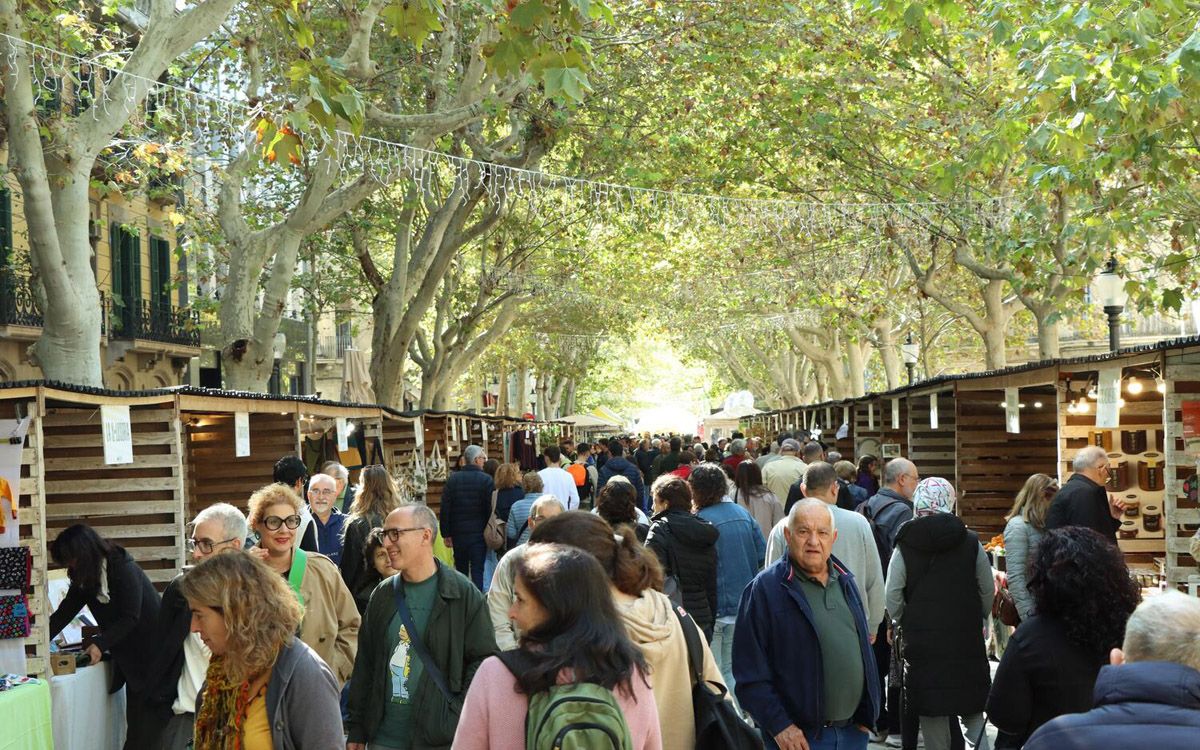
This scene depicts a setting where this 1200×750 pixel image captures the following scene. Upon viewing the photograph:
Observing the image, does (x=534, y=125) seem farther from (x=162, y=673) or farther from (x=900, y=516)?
(x=162, y=673)

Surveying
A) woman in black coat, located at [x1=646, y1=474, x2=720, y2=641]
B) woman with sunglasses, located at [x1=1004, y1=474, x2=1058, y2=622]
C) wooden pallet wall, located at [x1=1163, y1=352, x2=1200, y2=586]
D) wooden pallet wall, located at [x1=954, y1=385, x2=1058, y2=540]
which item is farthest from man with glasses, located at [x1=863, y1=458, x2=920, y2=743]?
wooden pallet wall, located at [x1=954, y1=385, x2=1058, y2=540]

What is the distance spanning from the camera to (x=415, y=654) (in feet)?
17.2

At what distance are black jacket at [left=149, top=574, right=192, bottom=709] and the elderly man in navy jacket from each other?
8.11ft

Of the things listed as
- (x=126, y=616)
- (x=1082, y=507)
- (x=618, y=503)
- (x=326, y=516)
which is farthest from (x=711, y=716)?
(x=326, y=516)

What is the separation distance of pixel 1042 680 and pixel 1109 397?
608 cm

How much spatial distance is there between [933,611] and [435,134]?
371 inches

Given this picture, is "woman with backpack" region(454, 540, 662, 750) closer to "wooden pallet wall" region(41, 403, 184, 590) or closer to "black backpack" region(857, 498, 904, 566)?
"black backpack" region(857, 498, 904, 566)

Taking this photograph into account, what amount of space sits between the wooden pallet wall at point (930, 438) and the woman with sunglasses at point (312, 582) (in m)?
12.4

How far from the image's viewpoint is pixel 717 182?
1992 cm

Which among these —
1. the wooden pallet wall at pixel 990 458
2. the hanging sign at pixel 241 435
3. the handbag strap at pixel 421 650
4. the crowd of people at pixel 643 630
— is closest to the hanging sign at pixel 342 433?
the hanging sign at pixel 241 435

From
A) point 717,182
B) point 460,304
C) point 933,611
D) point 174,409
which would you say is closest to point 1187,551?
point 933,611

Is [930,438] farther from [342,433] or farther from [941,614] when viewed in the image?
[941,614]

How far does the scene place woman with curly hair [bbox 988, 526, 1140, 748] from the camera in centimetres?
483

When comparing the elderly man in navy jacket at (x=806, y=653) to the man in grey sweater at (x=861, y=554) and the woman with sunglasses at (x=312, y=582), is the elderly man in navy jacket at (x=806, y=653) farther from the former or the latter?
the woman with sunglasses at (x=312, y=582)
